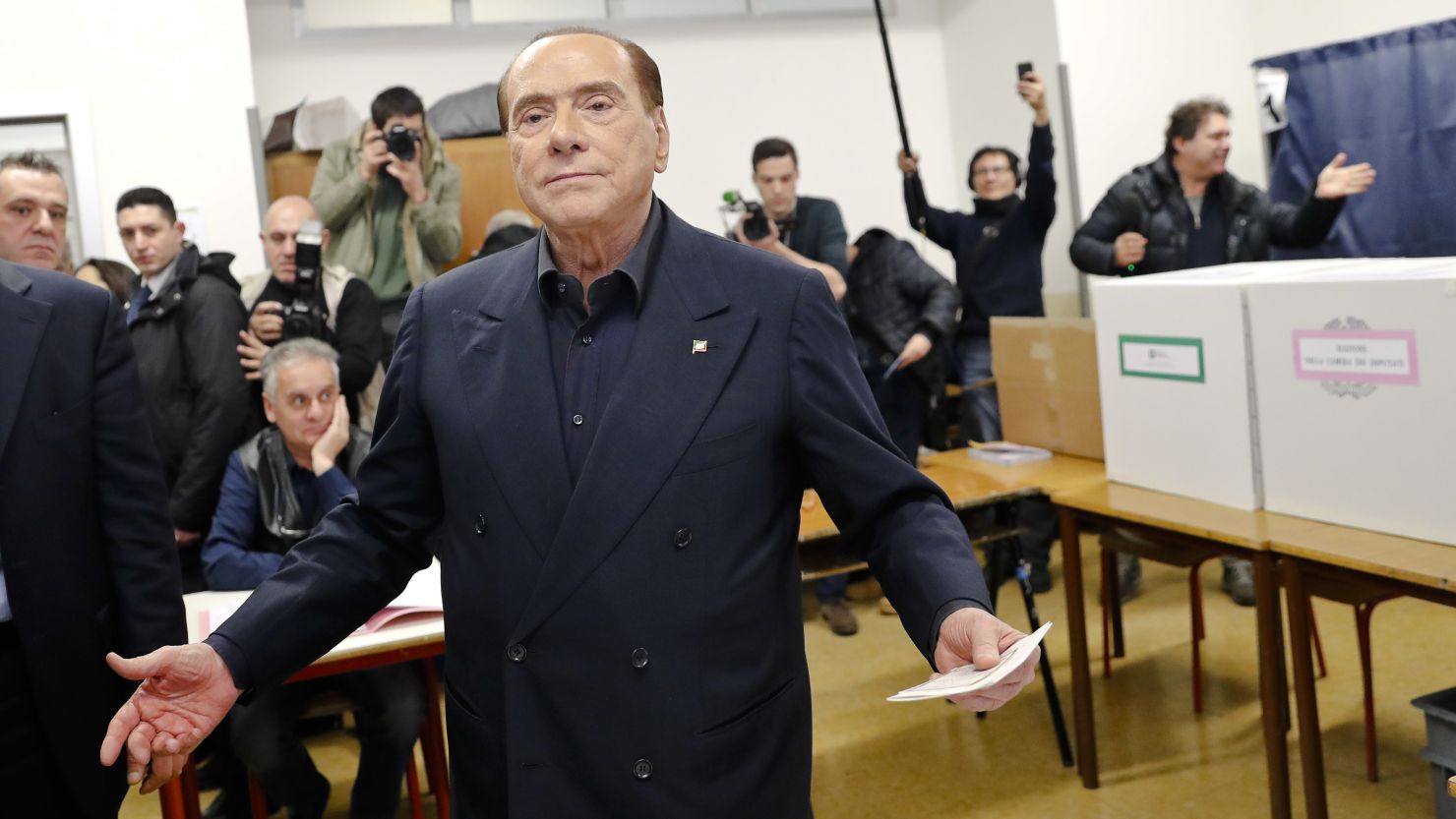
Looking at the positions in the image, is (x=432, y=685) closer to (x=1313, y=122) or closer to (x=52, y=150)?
(x=52, y=150)

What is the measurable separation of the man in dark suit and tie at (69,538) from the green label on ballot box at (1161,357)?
207 cm

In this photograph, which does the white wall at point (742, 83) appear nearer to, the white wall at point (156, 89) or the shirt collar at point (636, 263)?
the white wall at point (156, 89)

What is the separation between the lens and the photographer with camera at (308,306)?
361cm

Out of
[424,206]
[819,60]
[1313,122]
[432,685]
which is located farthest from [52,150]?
[1313,122]

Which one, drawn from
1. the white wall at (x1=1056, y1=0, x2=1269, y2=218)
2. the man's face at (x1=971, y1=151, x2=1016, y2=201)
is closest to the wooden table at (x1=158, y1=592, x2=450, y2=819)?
the man's face at (x1=971, y1=151, x2=1016, y2=201)

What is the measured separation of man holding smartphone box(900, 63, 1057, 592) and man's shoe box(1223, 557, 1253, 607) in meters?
0.65

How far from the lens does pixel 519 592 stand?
52.9 inches

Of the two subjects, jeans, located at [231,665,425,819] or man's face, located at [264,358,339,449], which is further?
man's face, located at [264,358,339,449]

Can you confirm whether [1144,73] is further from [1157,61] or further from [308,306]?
[308,306]

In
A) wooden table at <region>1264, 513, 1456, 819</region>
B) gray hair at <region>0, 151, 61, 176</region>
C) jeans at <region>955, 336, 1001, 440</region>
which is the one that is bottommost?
wooden table at <region>1264, 513, 1456, 819</region>

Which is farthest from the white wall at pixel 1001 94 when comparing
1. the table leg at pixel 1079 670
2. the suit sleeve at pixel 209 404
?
the suit sleeve at pixel 209 404

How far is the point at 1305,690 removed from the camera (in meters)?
2.61

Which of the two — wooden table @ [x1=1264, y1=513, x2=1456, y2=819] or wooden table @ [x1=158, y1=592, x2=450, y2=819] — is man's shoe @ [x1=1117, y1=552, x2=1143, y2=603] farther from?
wooden table @ [x1=158, y1=592, x2=450, y2=819]

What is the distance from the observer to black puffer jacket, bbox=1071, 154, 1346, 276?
429 centimetres
